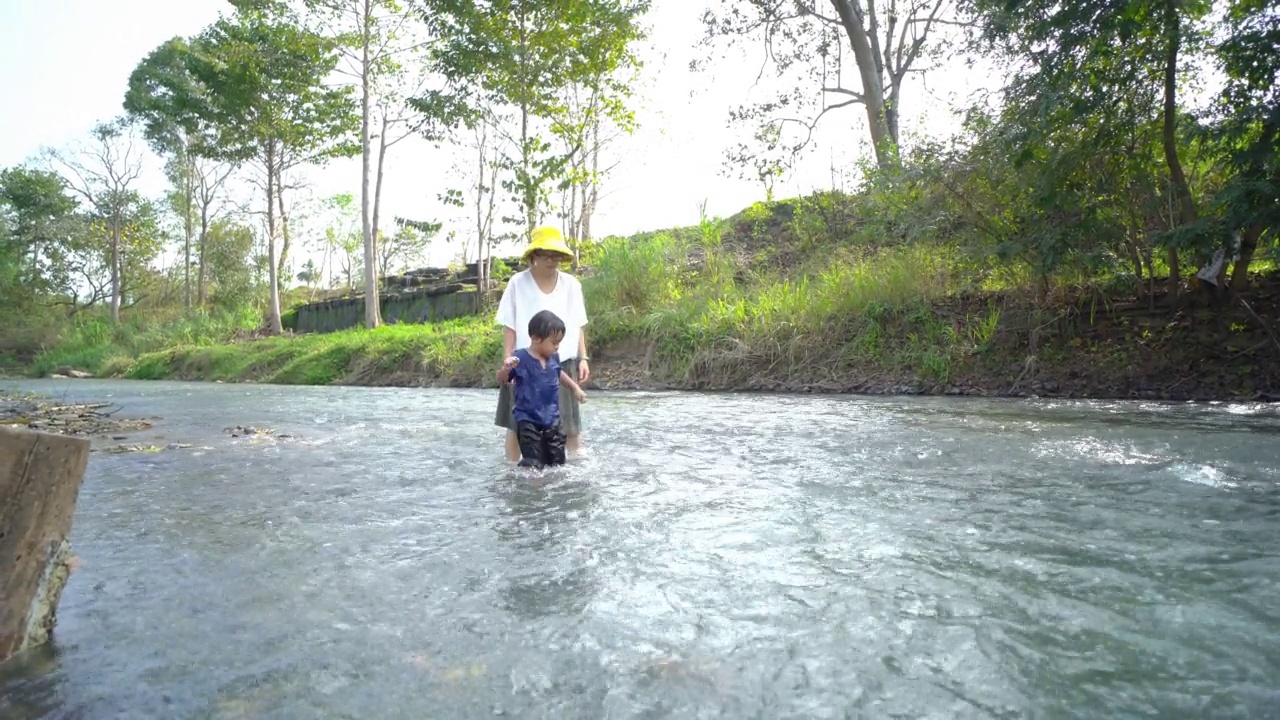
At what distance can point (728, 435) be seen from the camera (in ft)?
18.2

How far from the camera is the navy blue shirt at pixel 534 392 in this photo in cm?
421

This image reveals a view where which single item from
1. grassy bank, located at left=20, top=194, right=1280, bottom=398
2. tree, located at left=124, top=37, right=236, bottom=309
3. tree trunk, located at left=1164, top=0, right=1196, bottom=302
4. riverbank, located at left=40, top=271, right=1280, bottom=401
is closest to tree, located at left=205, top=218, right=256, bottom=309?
tree, located at left=124, top=37, right=236, bottom=309


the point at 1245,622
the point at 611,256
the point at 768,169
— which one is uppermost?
the point at 768,169

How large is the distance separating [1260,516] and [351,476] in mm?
3966

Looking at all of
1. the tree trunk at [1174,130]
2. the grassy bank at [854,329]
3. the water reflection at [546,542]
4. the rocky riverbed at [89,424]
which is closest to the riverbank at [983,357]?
the grassy bank at [854,329]

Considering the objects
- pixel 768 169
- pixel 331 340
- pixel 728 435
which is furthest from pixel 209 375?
pixel 728 435

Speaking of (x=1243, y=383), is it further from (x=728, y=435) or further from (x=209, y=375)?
(x=209, y=375)

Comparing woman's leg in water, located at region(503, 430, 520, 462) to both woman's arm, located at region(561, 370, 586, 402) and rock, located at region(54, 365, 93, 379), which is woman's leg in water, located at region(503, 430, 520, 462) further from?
rock, located at region(54, 365, 93, 379)

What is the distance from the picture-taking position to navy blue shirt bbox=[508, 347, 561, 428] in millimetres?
4211

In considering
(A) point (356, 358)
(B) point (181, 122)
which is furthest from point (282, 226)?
(A) point (356, 358)

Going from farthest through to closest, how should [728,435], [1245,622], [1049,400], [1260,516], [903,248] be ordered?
[903,248] → [1049,400] → [728,435] → [1260,516] → [1245,622]

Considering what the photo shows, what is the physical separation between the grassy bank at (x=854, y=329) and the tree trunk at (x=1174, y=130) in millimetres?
829

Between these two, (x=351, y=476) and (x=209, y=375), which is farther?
(x=209, y=375)

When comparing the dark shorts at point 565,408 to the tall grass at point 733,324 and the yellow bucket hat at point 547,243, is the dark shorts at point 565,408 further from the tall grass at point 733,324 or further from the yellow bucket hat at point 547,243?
the tall grass at point 733,324
